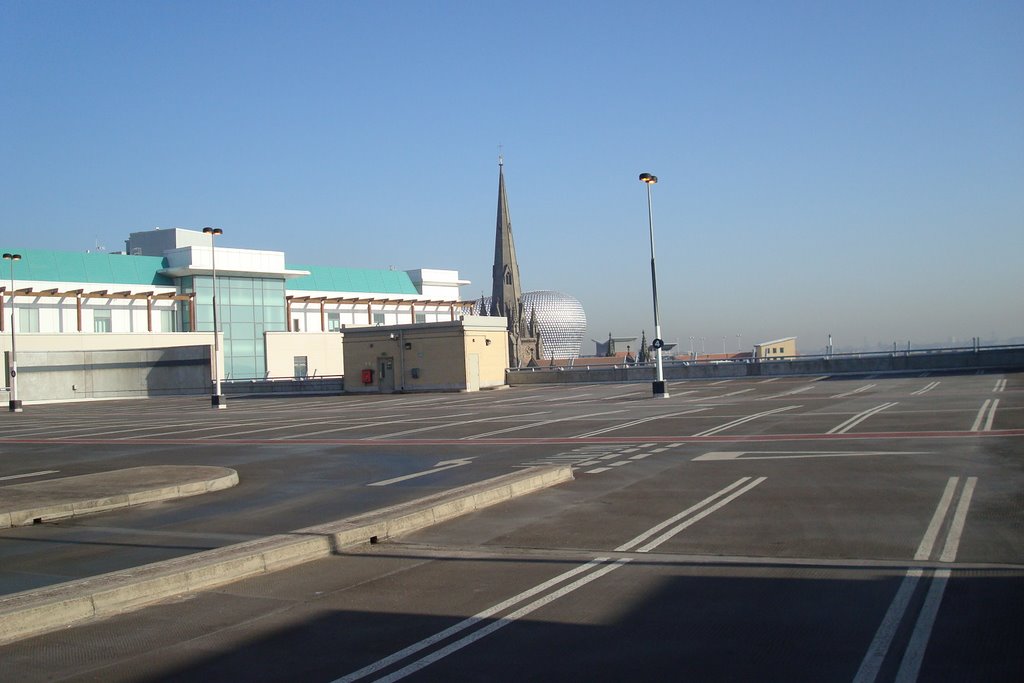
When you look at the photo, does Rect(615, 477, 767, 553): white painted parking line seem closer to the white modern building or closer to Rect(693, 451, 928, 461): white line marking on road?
Rect(693, 451, 928, 461): white line marking on road

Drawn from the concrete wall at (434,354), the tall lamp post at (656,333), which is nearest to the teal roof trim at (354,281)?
the concrete wall at (434,354)

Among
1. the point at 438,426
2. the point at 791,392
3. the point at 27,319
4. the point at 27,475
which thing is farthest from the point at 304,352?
the point at 27,475

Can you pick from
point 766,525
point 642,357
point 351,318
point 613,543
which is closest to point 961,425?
point 766,525

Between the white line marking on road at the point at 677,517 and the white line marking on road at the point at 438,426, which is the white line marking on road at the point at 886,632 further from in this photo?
the white line marking on road at the point at 438,426

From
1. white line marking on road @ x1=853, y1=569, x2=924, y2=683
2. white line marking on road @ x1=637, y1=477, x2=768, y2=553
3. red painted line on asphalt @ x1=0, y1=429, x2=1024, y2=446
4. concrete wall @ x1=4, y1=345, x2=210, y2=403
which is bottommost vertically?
white line marking on road @ x1=853, y1=569, x2=924, y2=683

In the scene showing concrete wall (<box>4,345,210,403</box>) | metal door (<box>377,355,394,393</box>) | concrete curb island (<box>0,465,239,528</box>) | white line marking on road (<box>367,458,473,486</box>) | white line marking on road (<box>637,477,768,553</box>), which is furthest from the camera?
concrete wall (<box>4,345,210,403</box>)

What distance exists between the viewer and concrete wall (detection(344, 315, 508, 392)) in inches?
2068

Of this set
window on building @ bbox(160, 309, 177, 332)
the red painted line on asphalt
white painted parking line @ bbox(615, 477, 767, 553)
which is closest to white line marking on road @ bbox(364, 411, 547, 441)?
the red painted line on asphalt

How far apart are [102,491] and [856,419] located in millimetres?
16426

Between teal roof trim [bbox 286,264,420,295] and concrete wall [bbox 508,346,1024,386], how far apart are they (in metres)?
37.5

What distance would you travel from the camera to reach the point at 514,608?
7.09 meters

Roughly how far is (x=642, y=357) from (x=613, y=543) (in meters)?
118

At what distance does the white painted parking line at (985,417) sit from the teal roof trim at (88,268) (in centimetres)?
6336

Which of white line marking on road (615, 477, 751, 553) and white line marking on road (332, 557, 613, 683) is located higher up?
white line marking on road (615, 477, 751, 553)
